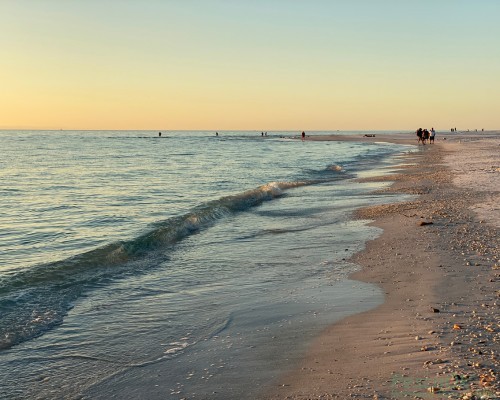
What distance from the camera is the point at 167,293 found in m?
8.48

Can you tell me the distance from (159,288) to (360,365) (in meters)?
4.41

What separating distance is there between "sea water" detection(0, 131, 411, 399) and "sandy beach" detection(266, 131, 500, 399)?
0.37 metres

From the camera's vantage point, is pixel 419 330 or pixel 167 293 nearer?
pixel 419 330

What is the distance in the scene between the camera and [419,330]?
6078 mm

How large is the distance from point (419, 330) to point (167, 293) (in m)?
4.07

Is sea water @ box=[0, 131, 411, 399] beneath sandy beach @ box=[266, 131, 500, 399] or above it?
beneath

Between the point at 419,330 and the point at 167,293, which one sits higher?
the point at 419,330

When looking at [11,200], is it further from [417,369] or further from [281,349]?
[417,369]

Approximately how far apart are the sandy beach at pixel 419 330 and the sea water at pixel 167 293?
0.37m

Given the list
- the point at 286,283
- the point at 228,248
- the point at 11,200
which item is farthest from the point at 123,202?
the point at 286,283

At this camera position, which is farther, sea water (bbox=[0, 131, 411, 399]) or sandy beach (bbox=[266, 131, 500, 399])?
sea water (bbox=[0, 131, 411, 399])

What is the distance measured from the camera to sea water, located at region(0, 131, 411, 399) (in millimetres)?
5408

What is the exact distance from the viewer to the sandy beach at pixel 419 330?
471cm

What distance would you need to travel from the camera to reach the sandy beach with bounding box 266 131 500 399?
15.4 ft
